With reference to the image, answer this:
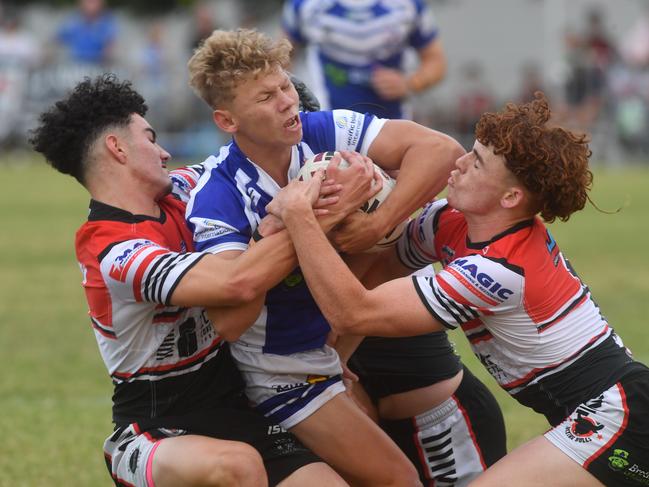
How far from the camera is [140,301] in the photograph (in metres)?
4.70

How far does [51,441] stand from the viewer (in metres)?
6.83

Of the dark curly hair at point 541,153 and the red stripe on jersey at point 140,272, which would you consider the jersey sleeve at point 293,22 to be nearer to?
the dark curly hair at point 541,153

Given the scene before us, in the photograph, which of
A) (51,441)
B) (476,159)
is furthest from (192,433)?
(51,441)

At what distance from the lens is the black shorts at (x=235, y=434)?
15.8 ft

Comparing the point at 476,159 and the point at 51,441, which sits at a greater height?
the point at 476,159

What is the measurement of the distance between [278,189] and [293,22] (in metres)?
5.40

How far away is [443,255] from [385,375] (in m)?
0.76

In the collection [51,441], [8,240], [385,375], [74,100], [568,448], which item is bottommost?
[8,240]

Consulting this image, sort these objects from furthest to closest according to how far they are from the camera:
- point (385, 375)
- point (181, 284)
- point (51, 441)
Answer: point (51, 441), point (385, 375), point (181, 284)

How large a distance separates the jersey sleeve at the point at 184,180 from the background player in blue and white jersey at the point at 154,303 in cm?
5

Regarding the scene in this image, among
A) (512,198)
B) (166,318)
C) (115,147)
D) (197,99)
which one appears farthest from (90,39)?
(512,198)

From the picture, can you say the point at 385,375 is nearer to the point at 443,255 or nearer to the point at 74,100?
the point at 443,255

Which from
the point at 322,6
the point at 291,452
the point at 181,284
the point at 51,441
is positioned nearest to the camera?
the point at 181,284

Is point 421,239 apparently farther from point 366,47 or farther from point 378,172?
point 366,47
